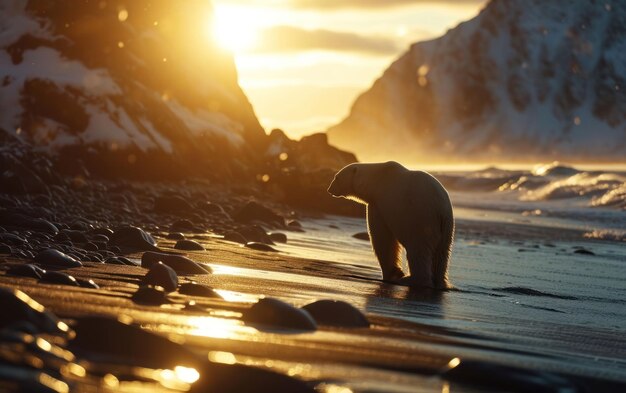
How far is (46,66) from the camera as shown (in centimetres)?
2670

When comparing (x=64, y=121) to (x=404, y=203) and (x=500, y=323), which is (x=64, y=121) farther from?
(x=500, y=323)

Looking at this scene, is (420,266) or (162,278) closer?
(162,278)

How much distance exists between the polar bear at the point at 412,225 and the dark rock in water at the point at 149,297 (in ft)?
13.9

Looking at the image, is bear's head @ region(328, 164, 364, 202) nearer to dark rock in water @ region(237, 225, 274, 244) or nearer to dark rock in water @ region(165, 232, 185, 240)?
dark rock in water @ region(165, 232, 185, 240)

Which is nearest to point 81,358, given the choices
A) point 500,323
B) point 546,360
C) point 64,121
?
point 546,360

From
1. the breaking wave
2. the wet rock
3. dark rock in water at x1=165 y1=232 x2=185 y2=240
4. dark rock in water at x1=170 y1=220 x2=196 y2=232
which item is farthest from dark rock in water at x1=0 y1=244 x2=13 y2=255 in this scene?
the breaking wave

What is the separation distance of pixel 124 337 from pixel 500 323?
347 centimetres

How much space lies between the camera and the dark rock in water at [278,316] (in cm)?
525

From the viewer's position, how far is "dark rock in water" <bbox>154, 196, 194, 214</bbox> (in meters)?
18.2

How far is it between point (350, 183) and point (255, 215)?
312 inches

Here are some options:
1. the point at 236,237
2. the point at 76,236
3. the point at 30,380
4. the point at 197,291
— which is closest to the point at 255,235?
the point at 236,237

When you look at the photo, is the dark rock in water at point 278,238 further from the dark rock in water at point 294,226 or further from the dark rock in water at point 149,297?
the dark rock in water at point 149,297

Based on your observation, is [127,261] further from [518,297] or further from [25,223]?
[518,297]

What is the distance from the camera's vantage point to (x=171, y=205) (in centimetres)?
1830
